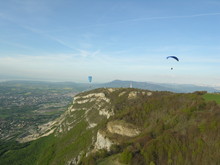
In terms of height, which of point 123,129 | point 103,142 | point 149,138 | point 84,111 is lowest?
point 84,111

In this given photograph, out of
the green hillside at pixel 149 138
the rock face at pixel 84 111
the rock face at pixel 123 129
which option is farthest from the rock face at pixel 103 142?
the rock face at pixel 84 111

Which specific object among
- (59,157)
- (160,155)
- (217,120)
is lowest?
(59,157)

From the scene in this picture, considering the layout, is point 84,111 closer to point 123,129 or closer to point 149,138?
point 123,129

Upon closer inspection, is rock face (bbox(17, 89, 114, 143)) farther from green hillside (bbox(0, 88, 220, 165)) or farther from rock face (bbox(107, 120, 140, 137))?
rock face (bbox(107, 120, 140, 137))

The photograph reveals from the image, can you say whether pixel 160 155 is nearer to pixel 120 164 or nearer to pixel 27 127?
pixel 120 164

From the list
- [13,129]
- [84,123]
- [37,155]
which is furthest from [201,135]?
[13,129]

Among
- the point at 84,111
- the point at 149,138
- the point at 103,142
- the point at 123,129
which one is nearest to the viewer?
the point at 149,138

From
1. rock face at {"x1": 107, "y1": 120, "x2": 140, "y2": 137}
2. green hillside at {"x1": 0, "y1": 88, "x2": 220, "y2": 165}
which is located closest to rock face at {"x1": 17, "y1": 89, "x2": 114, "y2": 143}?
green hillside at {"x1": 0, "y1": 88, "x2": 220, "y2": 165}

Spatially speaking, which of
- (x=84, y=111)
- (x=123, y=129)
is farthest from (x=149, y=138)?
(x=84, y=111)

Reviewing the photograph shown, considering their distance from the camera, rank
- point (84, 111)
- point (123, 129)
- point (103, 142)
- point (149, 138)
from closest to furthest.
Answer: point (149, 138)
point (103, 142)
point (123, 129)
point (84, 111)
